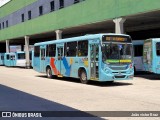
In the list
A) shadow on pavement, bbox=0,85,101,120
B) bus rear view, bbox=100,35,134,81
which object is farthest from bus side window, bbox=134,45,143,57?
shadow on pavement, bbox=0,85,101,120

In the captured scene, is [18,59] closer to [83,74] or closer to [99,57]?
[83,74]

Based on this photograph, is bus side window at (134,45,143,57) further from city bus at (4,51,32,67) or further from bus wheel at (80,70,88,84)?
city bus at (4,51,32,67)

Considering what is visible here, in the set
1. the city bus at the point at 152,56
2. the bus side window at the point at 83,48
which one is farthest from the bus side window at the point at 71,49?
the city bus at the point at 152,56

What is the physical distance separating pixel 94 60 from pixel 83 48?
153cm

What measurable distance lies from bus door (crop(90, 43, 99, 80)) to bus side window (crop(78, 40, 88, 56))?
627 mm

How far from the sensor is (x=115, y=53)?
17594mm

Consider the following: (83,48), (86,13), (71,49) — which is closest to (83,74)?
(83,48)

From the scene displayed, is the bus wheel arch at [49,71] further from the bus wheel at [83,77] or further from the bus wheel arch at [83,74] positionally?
the bus wheel at [83,77]

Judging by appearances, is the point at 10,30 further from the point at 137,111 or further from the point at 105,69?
the point at 137,111

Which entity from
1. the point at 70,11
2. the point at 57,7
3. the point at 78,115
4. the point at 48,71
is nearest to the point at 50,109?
the point at 78,115

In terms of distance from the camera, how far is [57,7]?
1404 inches

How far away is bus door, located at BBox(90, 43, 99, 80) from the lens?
17763mm

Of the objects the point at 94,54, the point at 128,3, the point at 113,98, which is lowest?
the point at 113,98

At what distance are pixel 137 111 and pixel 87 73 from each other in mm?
9108
